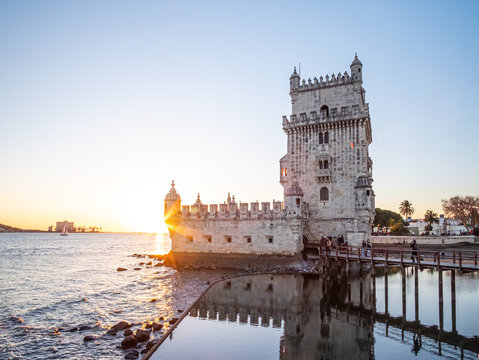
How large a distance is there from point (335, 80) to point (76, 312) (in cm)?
3016

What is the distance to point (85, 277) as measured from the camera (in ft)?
116

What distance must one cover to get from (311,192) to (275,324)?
19979mm

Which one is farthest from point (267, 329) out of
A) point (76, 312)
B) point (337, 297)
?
point (76, 312)

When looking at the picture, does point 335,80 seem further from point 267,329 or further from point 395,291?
point 267,329

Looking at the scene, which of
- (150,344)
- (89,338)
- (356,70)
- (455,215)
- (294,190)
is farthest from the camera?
(455,215)

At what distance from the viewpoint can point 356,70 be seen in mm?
33469

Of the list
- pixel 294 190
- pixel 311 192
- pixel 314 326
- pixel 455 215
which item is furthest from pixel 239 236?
pixel 455 215

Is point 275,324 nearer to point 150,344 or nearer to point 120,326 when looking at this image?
point 150,344

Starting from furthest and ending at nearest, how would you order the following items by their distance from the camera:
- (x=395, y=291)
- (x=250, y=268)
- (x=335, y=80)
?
(x=335, y=80) → (x=250, y=268) → (x=395, y=291)

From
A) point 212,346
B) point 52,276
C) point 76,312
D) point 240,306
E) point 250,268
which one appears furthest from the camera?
point 52,276

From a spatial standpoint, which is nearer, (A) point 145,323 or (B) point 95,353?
(B) point 95,353

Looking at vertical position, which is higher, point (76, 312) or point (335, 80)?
point (335, 80)

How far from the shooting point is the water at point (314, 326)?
41.0 feet

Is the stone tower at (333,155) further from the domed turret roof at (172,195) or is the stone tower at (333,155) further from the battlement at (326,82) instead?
the domed turret roof at (172,195)
